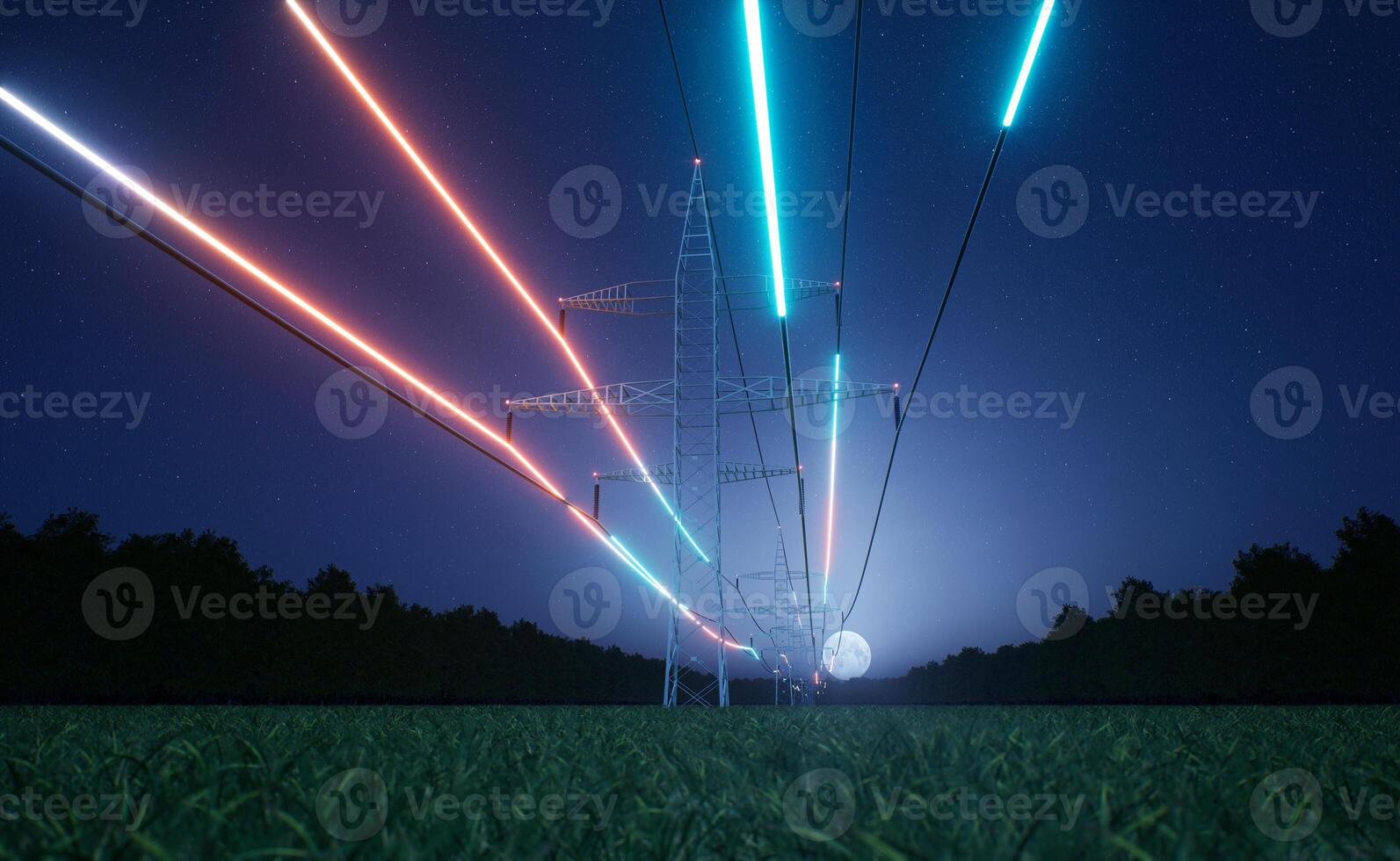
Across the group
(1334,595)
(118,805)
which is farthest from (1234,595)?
(118,805)

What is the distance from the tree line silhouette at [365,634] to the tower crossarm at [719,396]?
24.9 m

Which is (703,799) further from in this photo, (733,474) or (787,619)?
(787,619)

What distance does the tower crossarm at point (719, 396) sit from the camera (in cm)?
2158

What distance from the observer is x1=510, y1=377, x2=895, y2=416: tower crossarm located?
21.6 metres

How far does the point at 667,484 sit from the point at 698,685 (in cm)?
8233

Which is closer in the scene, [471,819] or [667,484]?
[471,819]

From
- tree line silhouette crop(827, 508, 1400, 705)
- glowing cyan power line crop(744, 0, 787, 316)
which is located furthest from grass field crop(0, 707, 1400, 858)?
tree line silhouette crop(827, 508, 1400, 705)

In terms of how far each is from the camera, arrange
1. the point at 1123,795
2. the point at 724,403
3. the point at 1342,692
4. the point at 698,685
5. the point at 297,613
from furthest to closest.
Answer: the point at 698,685 < the point at 297,613 < the point at 1342,692 < the point at 724,403 < the point at 1123,795

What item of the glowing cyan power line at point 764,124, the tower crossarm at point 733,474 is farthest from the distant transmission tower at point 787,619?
the glowing cyan power line at point 764,124

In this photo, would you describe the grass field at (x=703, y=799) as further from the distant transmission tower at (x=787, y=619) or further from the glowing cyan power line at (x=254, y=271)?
the distant transmission tower at (x=787, y=619)

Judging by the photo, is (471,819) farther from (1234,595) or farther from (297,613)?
(1234,595)

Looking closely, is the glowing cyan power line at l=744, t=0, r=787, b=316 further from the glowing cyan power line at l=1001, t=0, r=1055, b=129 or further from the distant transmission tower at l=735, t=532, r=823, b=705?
the distant transmission tower at l=735, t=532, r=823, b=705

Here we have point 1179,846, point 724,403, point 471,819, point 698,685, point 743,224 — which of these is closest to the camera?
point 1179,846

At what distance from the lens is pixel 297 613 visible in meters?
45.4
